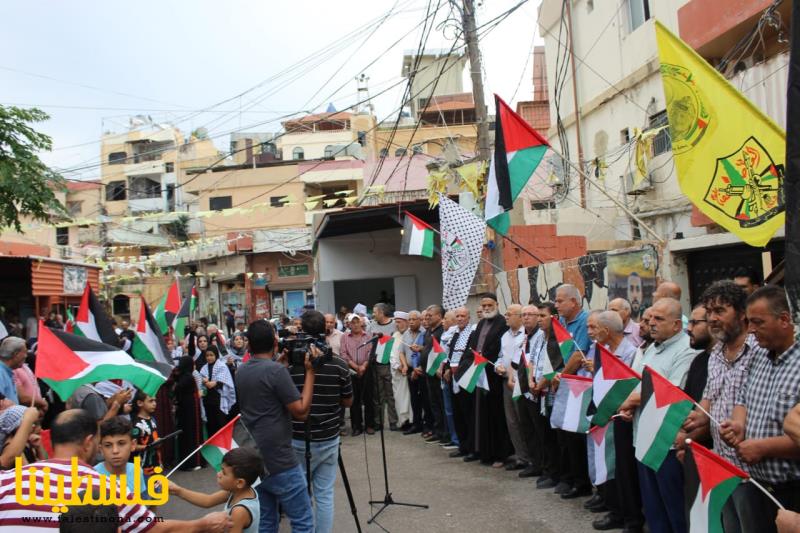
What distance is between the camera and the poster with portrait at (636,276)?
414 inches

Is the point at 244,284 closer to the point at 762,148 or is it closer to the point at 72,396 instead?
the point at 72,396

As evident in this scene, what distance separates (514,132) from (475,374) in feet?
10.4

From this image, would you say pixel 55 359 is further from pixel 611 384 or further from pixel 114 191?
pixel 114 191

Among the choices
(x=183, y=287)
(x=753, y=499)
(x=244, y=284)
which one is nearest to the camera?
(x=753, y=499)

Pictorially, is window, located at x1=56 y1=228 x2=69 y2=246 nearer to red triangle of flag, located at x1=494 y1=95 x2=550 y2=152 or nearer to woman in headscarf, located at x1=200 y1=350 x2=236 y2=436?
woman in headscarf, located at x1=200 y1=350 x2=236 y2=436

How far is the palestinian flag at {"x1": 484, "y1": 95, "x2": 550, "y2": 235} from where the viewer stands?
9.19 metres

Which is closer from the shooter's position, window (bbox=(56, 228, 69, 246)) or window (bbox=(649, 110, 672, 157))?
window (bbox=(649, 110, 672, 157))

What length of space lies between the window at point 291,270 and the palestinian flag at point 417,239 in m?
26.2

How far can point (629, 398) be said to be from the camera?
5.29 m

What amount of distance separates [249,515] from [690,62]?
14.6 feet

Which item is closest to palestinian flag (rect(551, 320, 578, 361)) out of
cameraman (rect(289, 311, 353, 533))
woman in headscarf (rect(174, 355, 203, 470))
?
cameraman (rect(289, 311, 353, 533))

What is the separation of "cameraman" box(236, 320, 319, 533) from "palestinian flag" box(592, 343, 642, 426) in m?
2.19

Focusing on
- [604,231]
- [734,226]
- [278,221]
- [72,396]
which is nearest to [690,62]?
[734,226]

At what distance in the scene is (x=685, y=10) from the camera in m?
11.8
